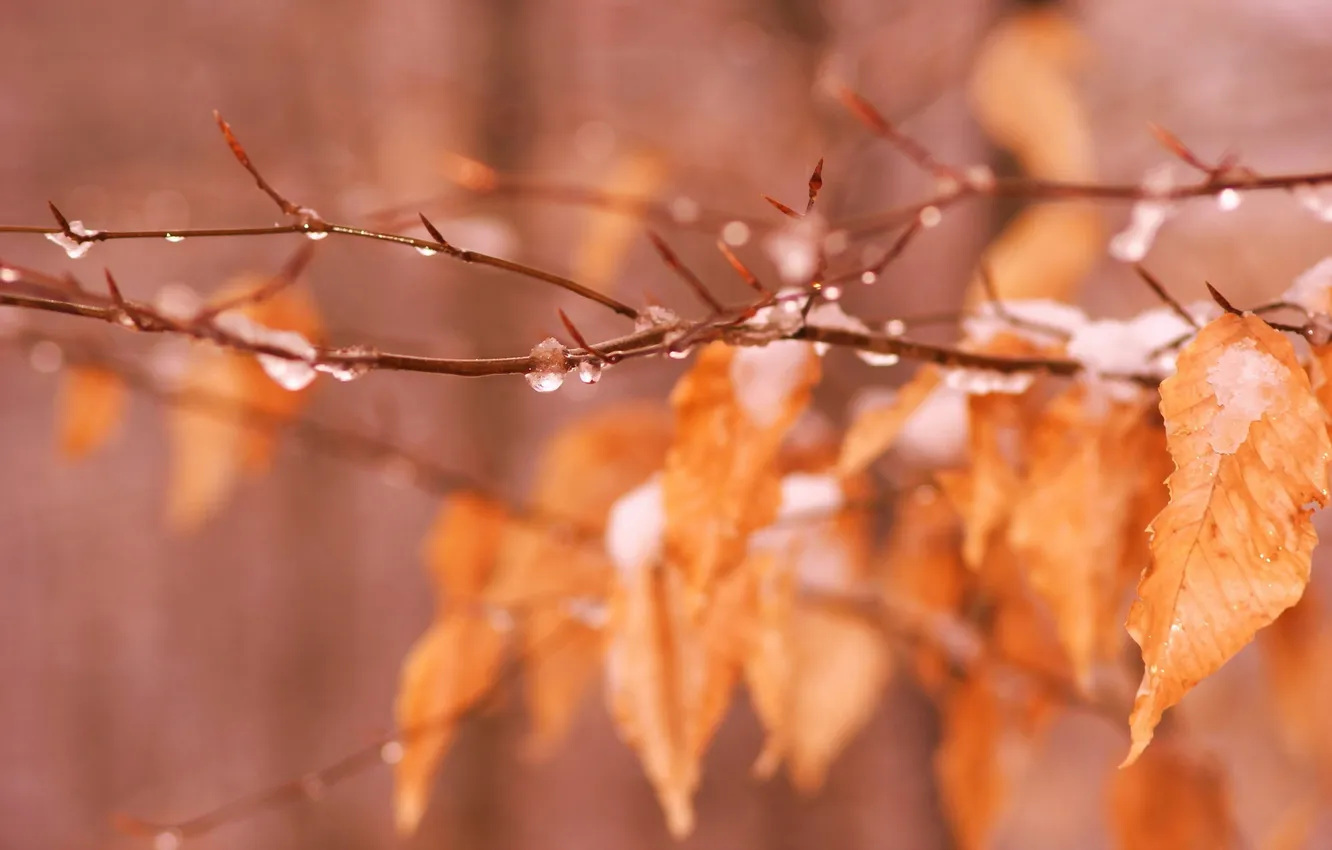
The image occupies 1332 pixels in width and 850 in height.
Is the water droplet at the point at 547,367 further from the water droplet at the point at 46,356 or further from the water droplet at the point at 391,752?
the water droplet at the point at 46,356

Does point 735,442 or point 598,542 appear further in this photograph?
point 598,542

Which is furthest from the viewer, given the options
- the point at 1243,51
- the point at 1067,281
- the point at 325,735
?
the point at 325,735

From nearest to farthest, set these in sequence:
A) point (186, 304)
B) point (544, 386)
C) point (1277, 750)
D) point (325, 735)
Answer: point (544, 386), point (186, 304), point (1277, 750), point (325, 735)

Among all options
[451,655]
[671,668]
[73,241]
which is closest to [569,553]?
[451,655]

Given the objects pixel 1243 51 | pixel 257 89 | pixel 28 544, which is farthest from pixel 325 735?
pixel 1243 51

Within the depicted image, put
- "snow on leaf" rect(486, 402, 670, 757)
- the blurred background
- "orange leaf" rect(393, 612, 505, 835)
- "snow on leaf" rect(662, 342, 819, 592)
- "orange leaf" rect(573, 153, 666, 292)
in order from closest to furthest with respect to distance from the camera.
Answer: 1. "snow on leaf" rect(662, 342, 819, 592)
2. "orange leaf" rect(393, 612, 505, 835)
3. "snow on leaf" rect(486, 402, 670, 757)
4. "orange leaf" rect(573, 153, 666, 292)
5. the blurred background

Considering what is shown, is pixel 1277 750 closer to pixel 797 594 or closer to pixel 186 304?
pixel 797 594

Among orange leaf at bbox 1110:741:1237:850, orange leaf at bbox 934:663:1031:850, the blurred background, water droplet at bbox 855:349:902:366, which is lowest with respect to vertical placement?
orange leaf at bbox 1110:741:1237:850

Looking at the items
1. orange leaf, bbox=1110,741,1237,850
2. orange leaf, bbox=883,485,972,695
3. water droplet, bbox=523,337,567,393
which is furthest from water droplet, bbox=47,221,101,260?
orange leaf, bbox=1110,741,1237,850

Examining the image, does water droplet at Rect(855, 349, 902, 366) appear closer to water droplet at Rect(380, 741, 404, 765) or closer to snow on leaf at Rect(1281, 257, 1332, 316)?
snow on leaf at Rect(1281, 257, 1332, 316)
